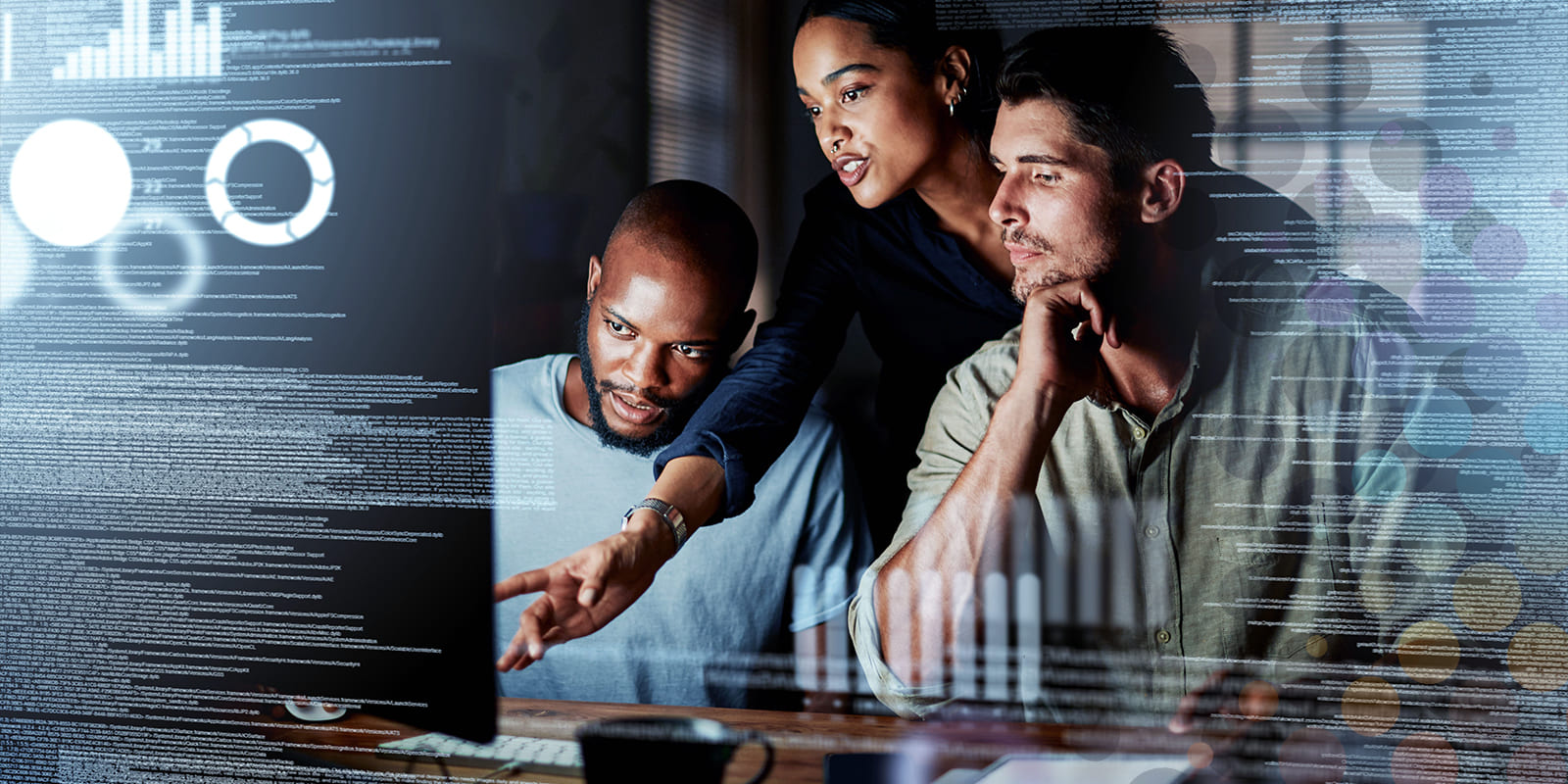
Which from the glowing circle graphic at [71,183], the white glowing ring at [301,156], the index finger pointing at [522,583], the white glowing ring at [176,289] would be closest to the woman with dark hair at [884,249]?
the index finger pointing at [522,583]

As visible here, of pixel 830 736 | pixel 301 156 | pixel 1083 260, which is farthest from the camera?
pixel 301 156

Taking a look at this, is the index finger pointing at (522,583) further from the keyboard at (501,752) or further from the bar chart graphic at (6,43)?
the bar chart graphic at (6,43)

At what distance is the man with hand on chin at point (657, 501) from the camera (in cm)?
135

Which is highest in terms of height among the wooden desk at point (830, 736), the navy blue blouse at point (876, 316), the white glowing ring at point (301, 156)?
the white glowing ring at point (301, 156)

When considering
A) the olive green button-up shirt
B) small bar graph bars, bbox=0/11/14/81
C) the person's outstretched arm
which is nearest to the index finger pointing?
the person's outstretched arm

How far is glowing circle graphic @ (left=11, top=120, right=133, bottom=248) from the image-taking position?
1547mm

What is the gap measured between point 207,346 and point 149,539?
0.34 metres

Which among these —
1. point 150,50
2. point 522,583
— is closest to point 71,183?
point 150,50

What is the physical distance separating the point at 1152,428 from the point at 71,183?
5.70 ft

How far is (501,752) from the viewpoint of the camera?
1.44 metres

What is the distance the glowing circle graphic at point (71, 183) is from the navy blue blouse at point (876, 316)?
3.56 ft

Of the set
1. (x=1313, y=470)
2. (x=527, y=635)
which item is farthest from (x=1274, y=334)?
(x=527, y=635)

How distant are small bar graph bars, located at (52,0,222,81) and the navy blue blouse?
3.27 feet

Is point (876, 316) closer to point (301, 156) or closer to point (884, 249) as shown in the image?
point (884, 249)
